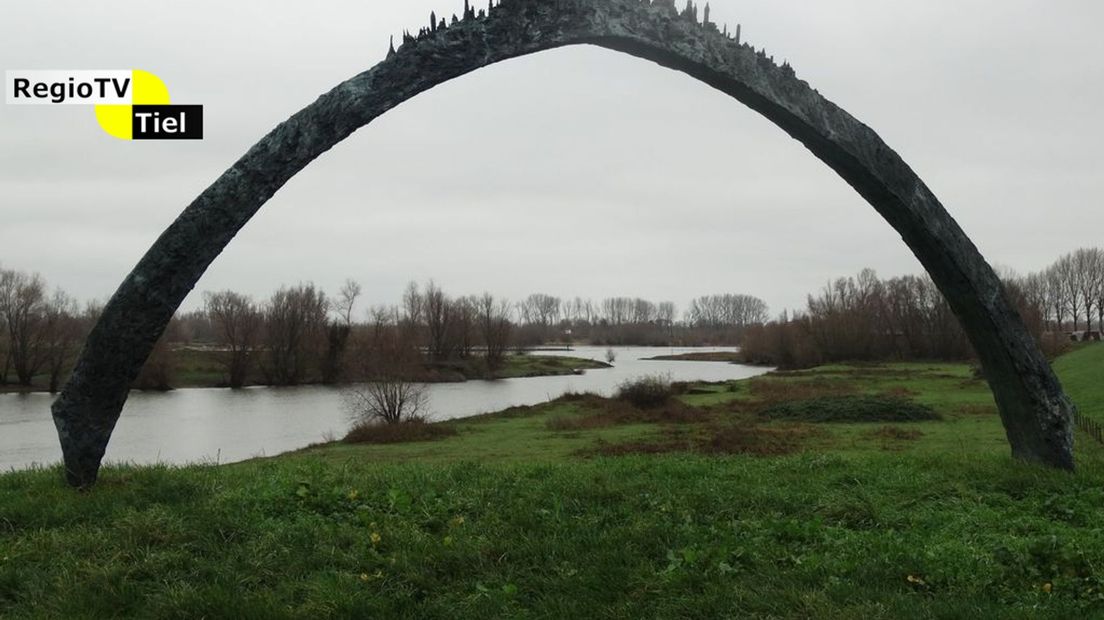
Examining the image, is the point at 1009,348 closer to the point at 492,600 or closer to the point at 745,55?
the point at 745,55

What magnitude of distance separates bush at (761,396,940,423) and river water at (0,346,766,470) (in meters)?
13.7

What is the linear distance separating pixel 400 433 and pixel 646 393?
11.7 metres

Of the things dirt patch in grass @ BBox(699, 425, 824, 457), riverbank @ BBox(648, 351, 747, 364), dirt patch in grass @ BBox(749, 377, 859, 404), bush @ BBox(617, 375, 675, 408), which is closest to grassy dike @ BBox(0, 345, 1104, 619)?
dirt patch in grass @ BBox(699, 425, 824, 457)

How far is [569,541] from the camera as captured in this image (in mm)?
5969

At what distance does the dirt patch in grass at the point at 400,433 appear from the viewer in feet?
80.6

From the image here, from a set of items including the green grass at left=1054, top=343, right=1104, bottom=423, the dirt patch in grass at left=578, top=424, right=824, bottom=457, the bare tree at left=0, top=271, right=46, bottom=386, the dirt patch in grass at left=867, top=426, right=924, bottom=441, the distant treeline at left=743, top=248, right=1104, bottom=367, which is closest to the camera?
the dirt patch in grass at left=578, top=424, right=824, bottom=457

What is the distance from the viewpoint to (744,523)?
6.57 meters

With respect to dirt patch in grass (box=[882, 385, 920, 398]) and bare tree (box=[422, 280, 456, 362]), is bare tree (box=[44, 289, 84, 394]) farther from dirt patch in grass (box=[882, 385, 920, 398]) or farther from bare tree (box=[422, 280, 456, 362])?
dirt patch in grass (box=[882, 385, 920, 398])

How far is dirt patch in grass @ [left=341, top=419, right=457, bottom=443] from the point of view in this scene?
2458cm

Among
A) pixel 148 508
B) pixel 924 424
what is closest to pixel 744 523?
pixel 148 508

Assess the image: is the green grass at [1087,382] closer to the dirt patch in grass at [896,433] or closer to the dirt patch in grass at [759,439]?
the dirt patch in grass at [896,433]

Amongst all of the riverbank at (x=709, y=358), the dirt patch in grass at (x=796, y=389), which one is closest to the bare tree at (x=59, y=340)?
the dirt patch in grass at (x=796, y=389)

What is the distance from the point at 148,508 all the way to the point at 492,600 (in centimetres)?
350

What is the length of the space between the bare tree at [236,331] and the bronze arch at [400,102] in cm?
4893
